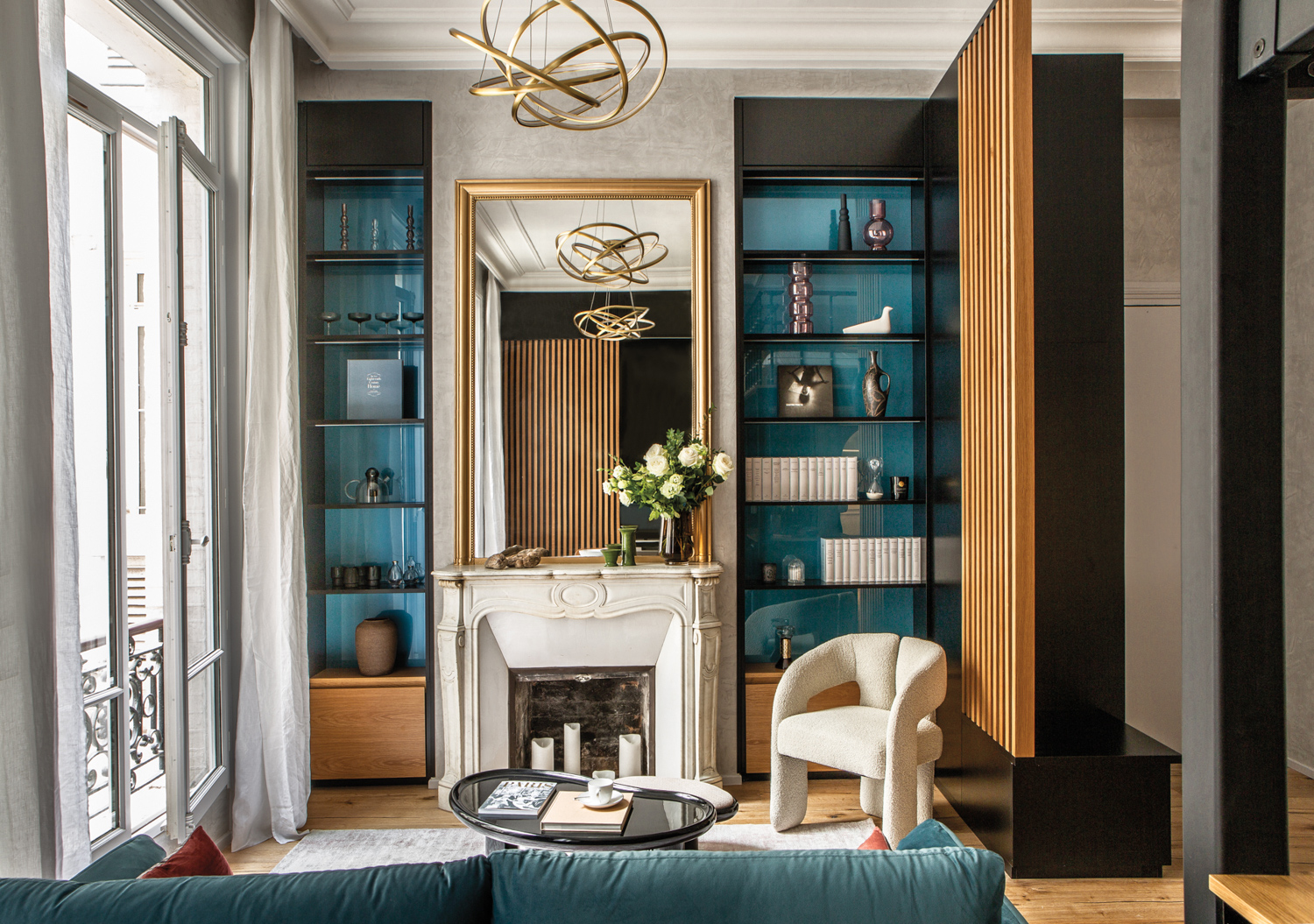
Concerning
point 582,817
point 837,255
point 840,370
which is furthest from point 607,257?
point 582,817

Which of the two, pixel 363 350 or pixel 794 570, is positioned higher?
pixel 363 350

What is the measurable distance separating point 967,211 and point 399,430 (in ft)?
9.02

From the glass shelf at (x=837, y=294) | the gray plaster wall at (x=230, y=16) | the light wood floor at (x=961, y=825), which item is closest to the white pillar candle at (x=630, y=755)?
the light wood floor at (x=961, y=825)

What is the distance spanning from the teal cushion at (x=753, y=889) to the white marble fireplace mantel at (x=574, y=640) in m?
2.28

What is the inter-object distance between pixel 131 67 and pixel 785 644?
137 inches

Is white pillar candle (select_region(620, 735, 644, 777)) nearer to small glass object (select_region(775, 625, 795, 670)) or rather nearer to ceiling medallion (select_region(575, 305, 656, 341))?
small glass object (select_region(775, 625, 795, 670))

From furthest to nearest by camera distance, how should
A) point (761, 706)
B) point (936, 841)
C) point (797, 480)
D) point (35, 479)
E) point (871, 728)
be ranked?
1. point (797, 480)
2. point (761, 706)
3. point (871, 728)
4. point (35, 479)
5. point (936, 841)

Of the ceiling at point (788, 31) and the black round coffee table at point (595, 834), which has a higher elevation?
the ceiling at point (788, 31)

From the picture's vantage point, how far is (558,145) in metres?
3.79

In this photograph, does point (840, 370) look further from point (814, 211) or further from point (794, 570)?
point (794, 570)

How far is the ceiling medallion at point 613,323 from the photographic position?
12.5 ft

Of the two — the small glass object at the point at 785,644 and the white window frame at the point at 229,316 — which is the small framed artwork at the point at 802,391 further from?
the white window frame at the point at 229,316

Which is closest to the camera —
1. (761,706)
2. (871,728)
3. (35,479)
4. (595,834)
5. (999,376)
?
(35,479)

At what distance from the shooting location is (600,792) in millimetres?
2418
